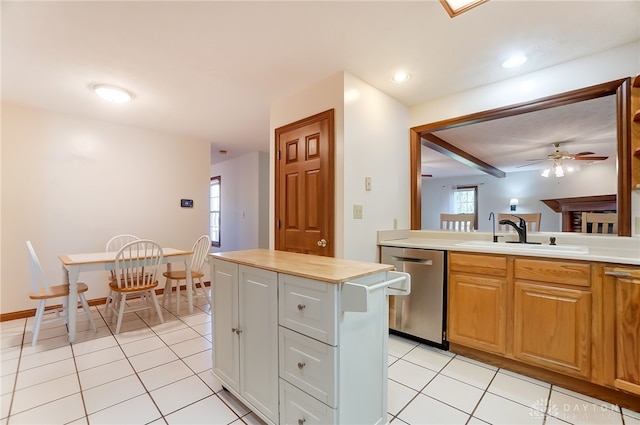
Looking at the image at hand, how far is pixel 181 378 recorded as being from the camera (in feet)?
6.47


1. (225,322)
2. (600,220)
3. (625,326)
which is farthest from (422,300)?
(600,220)

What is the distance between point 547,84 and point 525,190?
596 cm

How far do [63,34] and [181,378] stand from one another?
97.2 inches

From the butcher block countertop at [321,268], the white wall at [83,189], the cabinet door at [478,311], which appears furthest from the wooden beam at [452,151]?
the white wall at [83,189]

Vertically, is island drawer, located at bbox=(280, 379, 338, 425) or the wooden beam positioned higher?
the wooden beam

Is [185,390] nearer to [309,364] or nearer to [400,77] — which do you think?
[309,364]

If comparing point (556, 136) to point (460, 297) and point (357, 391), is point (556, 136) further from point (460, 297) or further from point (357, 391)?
point (357, 391)

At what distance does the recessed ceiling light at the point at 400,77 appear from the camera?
2.44 m

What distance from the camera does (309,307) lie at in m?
1.28

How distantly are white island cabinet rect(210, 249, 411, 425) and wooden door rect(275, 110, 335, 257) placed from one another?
0.88m

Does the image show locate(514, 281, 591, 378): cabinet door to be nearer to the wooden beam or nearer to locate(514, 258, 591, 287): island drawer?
locate(514, 258, 591, 287): island drawer

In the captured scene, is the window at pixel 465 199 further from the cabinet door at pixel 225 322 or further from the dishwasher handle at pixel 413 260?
the cabinet door at pixel 225 322

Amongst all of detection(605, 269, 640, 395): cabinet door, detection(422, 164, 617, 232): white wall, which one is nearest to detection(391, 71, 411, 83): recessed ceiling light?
detection(605, 269, 640, 395): cabinet door

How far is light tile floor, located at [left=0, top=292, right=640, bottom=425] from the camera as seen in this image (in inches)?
62.6
